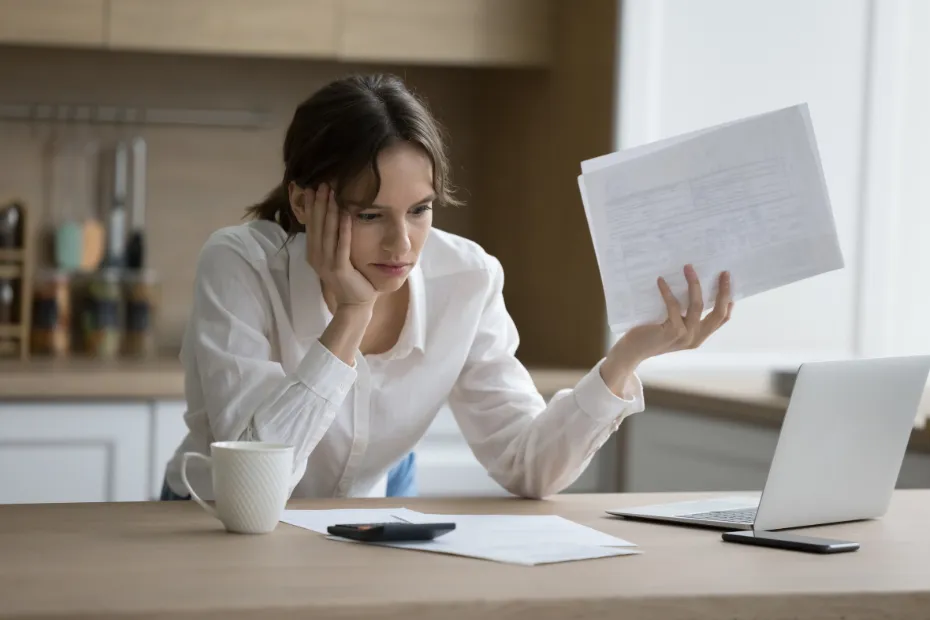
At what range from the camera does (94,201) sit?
334 centimetres

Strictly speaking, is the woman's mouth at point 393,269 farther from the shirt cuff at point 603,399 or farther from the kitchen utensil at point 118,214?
the kitchen utensil at point 118,214

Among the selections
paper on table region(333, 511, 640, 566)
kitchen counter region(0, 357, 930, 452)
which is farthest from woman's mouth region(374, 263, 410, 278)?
kitchen counter region(0, 357, 930, 452)

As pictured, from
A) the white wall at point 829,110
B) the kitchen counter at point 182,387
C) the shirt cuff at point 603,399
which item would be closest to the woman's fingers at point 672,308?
the shirt cuff at point 603,399

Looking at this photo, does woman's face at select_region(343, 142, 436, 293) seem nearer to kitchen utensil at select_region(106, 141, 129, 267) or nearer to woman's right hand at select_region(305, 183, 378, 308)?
woman's right hand at select_region(305, 183, 378, 308)

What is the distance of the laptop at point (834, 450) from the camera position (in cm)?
131

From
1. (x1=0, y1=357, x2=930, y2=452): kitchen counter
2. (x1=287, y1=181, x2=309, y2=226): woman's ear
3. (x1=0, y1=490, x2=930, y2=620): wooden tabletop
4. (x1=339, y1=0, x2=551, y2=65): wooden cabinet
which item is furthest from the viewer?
(x1=339, y1=0, x2=551, y2=65): wooden cabinet

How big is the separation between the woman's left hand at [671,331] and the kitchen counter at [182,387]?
0.91 metres

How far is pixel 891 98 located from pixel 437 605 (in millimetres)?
2330

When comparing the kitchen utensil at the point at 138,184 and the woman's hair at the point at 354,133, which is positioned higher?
the kitchen utensil at the point at 138,184

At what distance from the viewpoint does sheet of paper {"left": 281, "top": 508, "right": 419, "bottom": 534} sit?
1352 millimetres

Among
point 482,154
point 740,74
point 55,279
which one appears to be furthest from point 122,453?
point 740,74

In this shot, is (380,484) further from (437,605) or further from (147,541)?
(437,605)

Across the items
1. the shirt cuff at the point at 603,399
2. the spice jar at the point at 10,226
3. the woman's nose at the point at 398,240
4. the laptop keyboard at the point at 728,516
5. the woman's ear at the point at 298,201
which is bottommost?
the laptop keyboard at the point at 728,516

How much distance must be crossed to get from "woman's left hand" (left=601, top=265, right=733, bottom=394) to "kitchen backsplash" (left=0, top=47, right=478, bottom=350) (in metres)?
1.86
